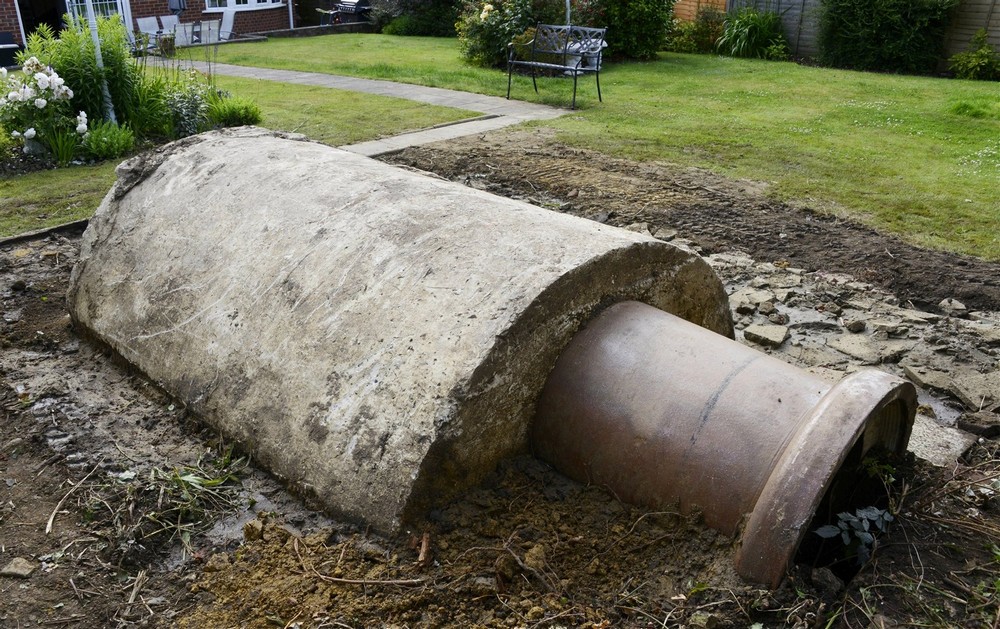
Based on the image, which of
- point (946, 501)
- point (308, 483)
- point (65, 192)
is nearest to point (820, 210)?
point (946, 501)

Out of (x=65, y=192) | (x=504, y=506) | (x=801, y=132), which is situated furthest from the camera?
(x=801, y=132)

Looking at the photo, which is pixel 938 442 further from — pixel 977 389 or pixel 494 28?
pixel 494 28

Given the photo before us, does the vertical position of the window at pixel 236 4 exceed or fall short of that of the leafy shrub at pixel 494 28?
it exceeds it

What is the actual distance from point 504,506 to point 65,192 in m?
6.22

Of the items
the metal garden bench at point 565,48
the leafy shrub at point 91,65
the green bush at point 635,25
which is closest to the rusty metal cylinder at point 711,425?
the leafy shrub at point 91,65

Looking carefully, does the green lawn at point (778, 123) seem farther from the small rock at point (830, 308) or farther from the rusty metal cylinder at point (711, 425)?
the rusty metal cylinder at point (711, 425)

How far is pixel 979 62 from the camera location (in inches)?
545

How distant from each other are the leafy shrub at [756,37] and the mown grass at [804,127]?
776 millimetres

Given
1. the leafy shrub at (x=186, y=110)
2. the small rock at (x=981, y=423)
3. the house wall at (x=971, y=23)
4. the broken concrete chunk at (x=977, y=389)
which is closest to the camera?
the small rock at (x=981, y=423)

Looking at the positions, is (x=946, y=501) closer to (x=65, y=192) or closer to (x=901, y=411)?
(x=901, y=411)

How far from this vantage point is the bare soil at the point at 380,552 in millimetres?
2242

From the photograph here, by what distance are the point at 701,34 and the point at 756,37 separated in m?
1.29

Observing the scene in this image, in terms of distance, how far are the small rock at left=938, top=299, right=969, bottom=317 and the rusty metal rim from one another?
3027mm

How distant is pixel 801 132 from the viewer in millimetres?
9531
